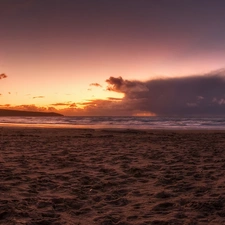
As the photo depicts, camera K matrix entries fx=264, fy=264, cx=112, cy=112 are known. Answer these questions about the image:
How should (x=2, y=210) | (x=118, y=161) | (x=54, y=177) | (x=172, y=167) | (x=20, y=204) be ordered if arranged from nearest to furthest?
(x=2, y=210)
(x=20, y=204)
(x=54, y=177)
(x=172, y=167)
(x=118, y=161)

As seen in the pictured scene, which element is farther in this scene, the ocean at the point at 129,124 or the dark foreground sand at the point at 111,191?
the ocean at the point at 129,124

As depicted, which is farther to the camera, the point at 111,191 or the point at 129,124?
the point at 129,124

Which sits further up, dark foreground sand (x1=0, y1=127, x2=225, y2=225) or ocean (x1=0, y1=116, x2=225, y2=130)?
ocean (x1=0, y1=116, x2=225, y2=130)

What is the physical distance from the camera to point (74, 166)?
333 inches

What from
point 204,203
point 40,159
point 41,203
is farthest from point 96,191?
point 40,159

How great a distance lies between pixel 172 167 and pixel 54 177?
3631 mm

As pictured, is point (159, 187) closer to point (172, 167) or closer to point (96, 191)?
point (96, 191)

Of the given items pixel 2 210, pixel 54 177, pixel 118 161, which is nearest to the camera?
pixel 2 210

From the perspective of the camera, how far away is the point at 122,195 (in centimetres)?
557

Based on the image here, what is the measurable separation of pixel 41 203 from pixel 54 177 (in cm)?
206

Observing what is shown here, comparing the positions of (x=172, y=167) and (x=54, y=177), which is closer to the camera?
(x=54, y=177)

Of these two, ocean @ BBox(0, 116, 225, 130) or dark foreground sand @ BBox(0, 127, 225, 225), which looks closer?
dark foreground sand @ BBox(0, 127, 225, 225)

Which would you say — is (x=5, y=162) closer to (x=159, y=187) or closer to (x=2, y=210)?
(x=2, y=210)

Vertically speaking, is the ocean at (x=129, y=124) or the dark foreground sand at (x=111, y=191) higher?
the ocean at (x=129, y=124)
